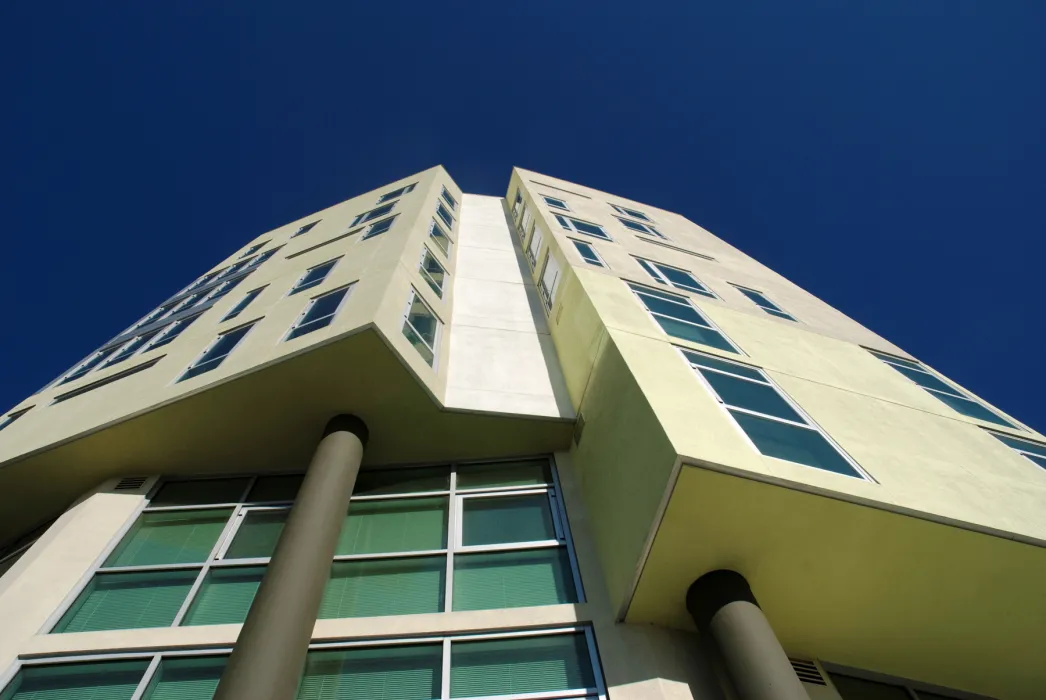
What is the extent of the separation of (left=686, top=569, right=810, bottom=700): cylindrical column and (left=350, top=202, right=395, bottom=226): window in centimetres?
1577

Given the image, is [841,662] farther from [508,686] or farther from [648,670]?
[508,686]

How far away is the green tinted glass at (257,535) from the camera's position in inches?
343

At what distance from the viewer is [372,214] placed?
2056 centimetres

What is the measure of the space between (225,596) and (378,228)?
11562mm

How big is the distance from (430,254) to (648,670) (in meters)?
11.4

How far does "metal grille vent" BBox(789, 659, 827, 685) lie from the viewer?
723 cm

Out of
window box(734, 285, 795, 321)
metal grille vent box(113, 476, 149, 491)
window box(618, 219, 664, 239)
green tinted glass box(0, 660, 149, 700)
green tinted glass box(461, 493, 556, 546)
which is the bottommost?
green tinted glass box(0, 660, 149, 700)

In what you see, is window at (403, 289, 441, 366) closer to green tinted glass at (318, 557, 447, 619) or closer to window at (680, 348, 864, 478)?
green tinted glass at (318, 557, 447, 619)

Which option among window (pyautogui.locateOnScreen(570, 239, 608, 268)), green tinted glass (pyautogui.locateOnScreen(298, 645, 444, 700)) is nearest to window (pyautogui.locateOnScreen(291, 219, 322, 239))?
window (pyautogui.locateOnScreen(570, 239, 608, 268))

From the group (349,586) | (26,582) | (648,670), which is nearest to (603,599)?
(648,670)

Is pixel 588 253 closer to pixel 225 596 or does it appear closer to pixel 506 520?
pixel 506 520

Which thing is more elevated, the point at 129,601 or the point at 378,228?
the point at 378,228

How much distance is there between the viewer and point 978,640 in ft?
23.6

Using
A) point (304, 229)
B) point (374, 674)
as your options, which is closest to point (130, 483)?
point (374, 674)
